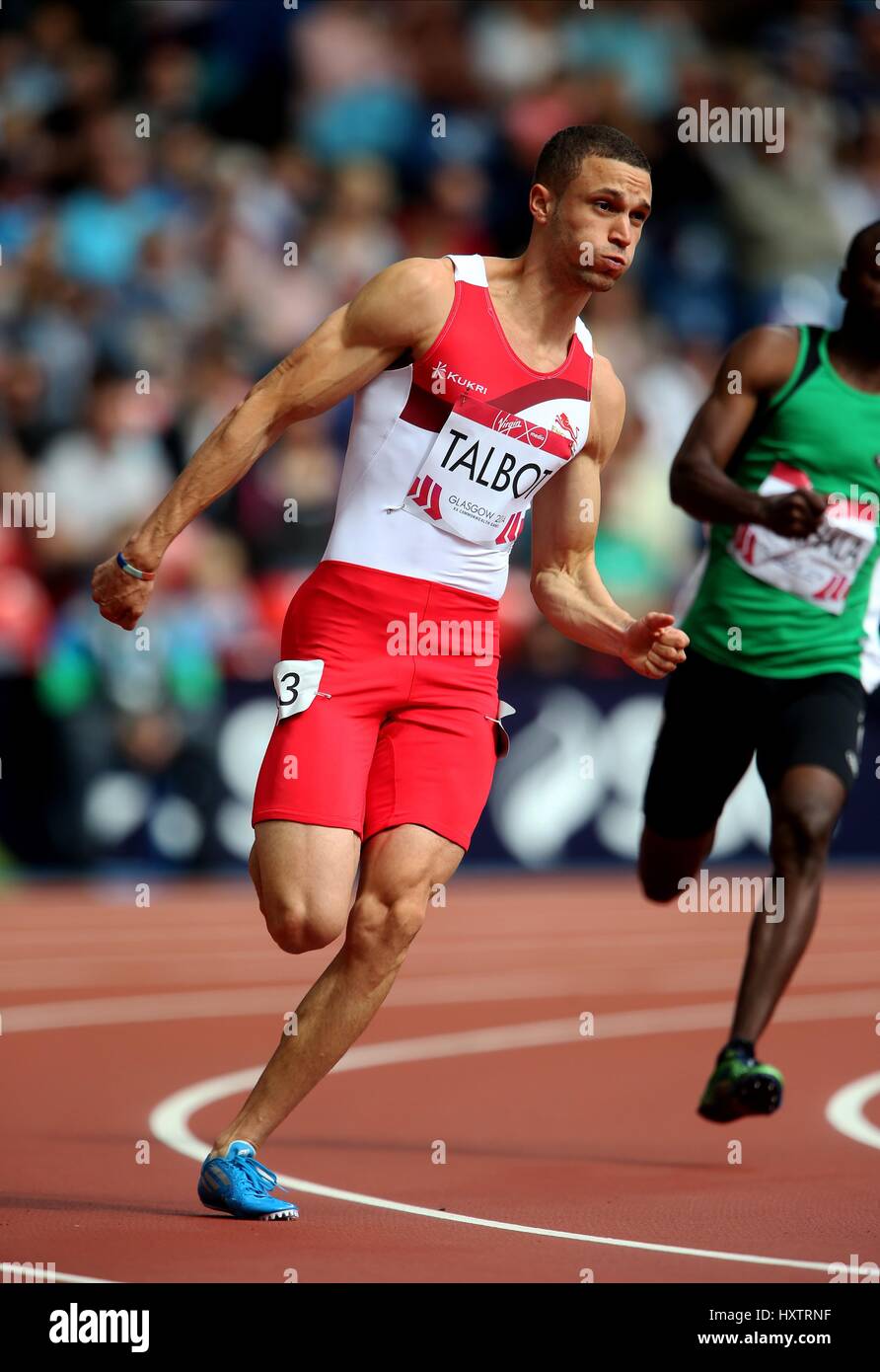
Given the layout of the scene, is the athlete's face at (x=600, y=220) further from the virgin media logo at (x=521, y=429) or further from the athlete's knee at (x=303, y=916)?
the athlete's knee at (x=303, y=916)

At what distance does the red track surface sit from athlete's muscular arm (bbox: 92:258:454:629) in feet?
5.41

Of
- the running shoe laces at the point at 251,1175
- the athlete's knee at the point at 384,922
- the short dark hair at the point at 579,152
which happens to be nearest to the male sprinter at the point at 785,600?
the short dark hair at the point at 579,152

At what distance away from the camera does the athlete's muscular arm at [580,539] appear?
Result: 614 cm

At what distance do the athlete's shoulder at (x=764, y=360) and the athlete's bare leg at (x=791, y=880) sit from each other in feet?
4.23

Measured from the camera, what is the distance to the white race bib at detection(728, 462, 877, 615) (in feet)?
24.6

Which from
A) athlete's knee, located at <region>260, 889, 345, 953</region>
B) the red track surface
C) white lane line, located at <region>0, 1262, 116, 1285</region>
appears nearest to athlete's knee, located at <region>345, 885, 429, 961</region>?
athlete's knee, located at <region>260, 889, 345, 953</region>

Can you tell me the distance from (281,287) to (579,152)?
12.0 meters

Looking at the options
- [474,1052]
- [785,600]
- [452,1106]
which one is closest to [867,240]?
[785,600]

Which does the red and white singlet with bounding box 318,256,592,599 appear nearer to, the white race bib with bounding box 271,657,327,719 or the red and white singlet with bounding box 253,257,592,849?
the red and white singlet with bounding box 253,257,592,849

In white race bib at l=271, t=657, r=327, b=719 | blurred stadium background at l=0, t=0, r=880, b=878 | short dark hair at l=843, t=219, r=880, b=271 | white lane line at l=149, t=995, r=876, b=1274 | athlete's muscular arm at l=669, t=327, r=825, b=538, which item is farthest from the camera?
blurred stadium background at l=0, t=0, r=880, b=878

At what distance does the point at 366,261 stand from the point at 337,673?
41.5 ft

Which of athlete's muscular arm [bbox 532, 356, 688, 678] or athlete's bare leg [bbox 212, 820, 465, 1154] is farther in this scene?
athlete's muscular arm [bbox 532, 356, 688, 678]
